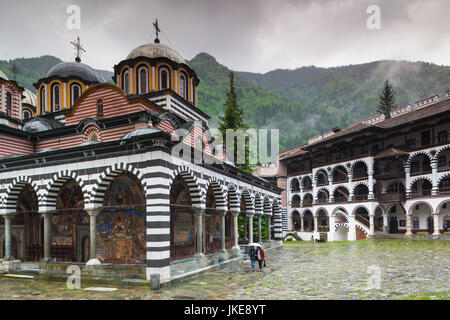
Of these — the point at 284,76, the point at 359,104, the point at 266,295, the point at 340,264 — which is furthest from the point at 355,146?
the point at 284,76

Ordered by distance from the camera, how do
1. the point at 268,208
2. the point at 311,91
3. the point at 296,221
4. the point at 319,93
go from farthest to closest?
the point at 311,91 < the point at 319,93 < the point at 296,221 < the point at 268,208

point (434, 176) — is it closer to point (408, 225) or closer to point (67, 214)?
point (408, 225)

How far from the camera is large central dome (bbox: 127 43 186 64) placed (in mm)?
21797

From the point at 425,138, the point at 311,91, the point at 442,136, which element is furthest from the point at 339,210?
the point at 311,91

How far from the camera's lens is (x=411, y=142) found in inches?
1267

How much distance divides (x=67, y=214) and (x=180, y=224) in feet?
16.9

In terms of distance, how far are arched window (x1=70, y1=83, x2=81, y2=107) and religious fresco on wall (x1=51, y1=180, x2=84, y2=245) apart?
9854 mm

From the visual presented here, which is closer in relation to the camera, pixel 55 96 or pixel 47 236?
pixel 47 236

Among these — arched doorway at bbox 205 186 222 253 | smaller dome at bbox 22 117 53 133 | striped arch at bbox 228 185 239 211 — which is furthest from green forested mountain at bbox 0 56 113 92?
striped arch at bbox 228 185 239 211

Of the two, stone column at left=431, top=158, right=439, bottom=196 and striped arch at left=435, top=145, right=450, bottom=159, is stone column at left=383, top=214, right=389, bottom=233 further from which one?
striped arch at left=435, top=145, right=450, bottom=159

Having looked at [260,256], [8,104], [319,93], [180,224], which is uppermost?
[319,93]

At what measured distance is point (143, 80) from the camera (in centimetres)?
2178
